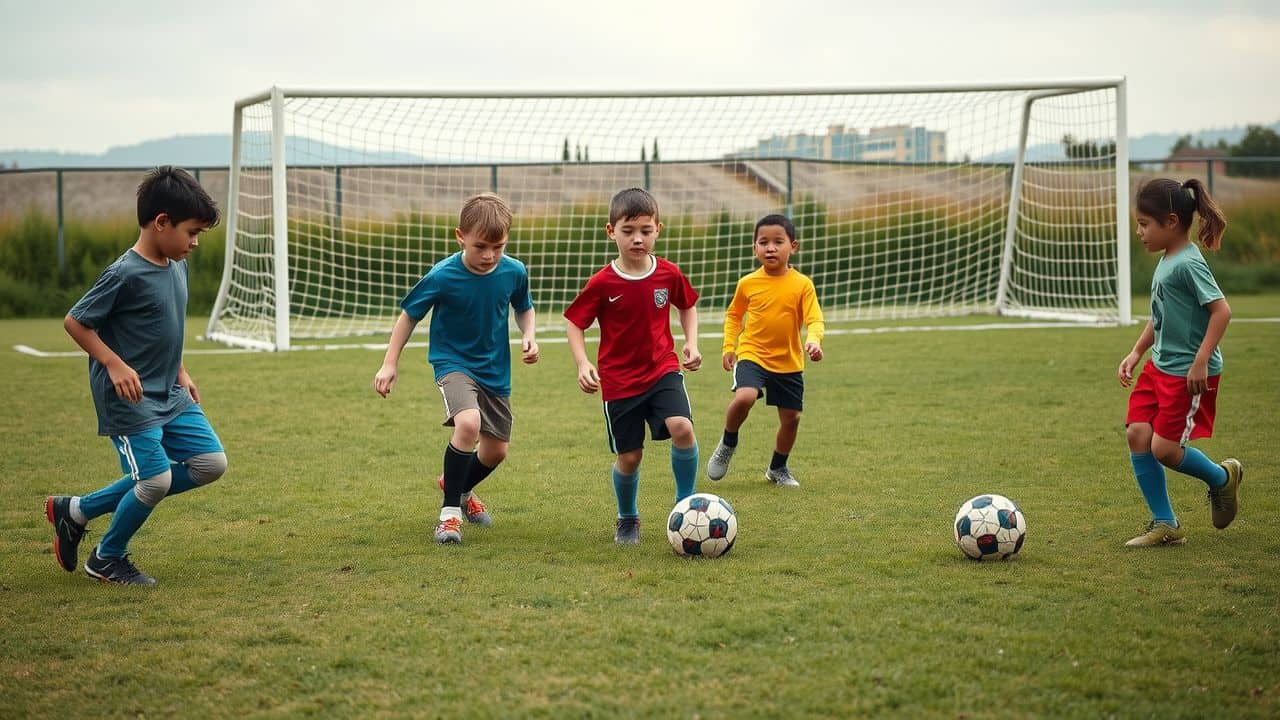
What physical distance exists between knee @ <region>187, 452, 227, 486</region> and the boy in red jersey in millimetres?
1517

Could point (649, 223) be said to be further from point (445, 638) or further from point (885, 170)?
point (885, 170)

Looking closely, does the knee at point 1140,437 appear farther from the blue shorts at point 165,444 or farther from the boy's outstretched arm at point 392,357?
the blue shorts at point 165,444

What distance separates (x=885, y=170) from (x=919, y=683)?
1591 centimetres

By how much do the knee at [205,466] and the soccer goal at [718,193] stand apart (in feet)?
28.3

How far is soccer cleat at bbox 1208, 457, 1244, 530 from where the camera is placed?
5.10 metres

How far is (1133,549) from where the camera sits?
4926mm

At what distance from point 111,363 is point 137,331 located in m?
0.21

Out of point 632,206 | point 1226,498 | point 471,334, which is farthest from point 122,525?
point 1226,498

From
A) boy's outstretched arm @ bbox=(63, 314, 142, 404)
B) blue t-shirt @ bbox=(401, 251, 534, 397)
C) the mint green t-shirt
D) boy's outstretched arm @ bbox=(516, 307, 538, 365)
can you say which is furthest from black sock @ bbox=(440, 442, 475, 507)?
the mint green t-shirt

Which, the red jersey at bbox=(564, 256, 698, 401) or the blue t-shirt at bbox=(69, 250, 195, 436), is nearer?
the blue t-shirt at bbox=(69, 250, 195, 436)

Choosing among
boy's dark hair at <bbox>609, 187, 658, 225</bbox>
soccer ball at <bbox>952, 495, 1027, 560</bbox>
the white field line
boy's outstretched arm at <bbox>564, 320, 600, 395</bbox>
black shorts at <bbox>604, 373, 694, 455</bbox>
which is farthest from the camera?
the white field line

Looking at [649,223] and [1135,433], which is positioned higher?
[649,223]

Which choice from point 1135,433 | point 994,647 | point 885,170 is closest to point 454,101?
point 885,170

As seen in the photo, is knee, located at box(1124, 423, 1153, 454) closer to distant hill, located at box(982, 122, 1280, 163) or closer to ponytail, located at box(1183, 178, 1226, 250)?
ponytail, located at box(1183, 178, 1226, 250)
